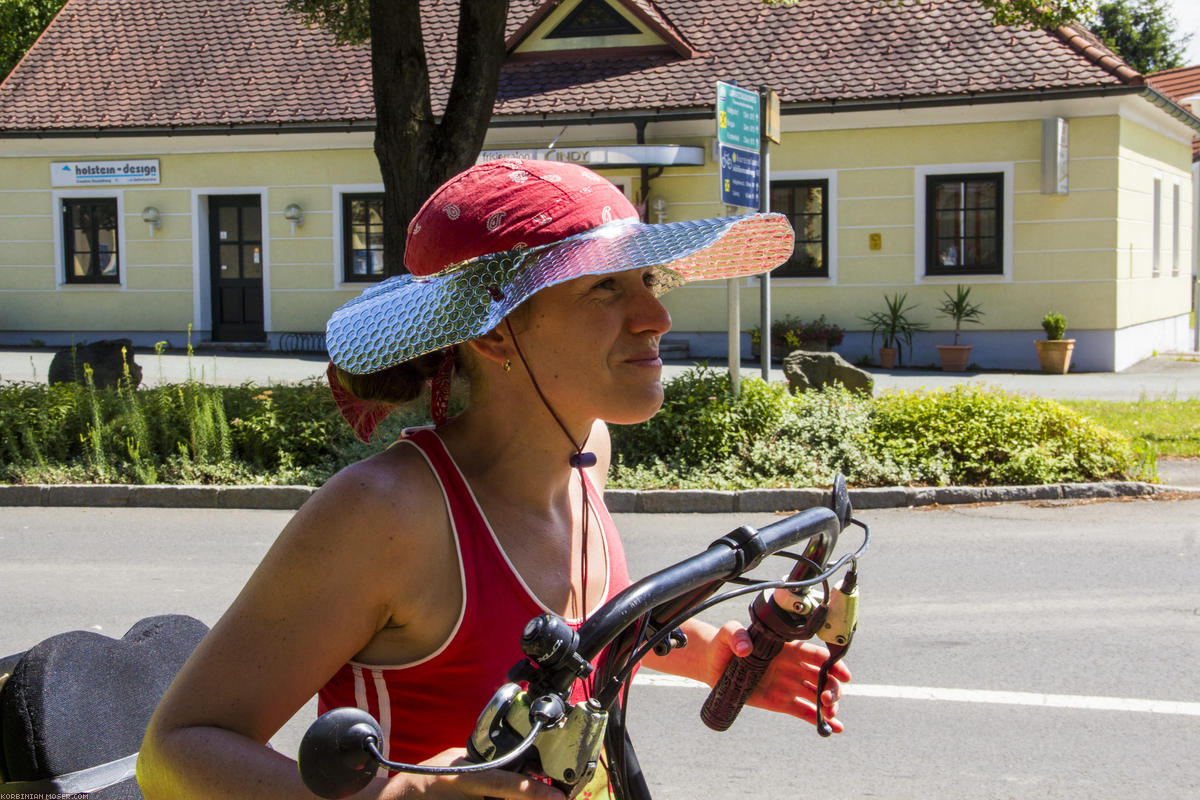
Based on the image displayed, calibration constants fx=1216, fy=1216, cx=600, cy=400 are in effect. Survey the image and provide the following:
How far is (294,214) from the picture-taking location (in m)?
23.1

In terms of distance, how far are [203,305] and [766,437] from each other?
653 inches

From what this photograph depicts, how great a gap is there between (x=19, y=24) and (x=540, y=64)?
16830 mm

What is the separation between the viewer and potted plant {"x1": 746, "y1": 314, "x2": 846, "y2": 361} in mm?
20234

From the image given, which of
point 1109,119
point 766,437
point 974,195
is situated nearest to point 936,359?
point 974,195

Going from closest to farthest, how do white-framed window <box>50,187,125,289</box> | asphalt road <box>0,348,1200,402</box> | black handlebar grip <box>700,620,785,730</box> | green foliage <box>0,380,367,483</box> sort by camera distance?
1. black handlebar grip <box>700,620,785,730</box>
2. green foliage <box>0,380,367,483</box>
3. asphalt road <box>0,348,1200,402</box>
4. white-framed window <box>50,187,125,289</box>

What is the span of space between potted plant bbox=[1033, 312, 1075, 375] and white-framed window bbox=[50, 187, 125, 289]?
683 inches

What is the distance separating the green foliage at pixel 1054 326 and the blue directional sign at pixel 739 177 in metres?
9.45

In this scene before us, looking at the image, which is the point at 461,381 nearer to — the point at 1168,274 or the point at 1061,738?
the point at 1061,738

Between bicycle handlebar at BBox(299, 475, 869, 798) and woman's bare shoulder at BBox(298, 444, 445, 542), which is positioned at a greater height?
woman's bare shoulder at BBox(298, 444, 445, 542)

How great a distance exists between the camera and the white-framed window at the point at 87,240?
24391 millimetres

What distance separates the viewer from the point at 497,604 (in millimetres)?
1698

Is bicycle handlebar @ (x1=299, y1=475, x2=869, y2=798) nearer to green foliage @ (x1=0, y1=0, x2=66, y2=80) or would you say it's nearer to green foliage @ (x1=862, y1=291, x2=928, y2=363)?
green foliage @ (x1=862, y1=291, x2=928, y2=363)

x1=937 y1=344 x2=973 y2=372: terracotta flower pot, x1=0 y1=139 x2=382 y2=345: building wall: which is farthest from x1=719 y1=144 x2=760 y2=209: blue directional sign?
x1=0 y1=139 x2=382 y2=345: building wall

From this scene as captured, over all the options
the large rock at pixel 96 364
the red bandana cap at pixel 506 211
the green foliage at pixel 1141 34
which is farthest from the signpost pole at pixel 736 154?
the green foliage at pixel 1141 34
